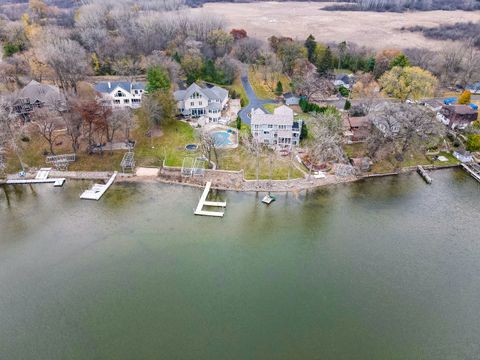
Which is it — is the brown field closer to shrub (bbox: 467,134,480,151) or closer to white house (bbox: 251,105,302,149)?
shrub (bbox: 467,134,480,151)

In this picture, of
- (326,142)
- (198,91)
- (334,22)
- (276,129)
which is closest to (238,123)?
(276,129)

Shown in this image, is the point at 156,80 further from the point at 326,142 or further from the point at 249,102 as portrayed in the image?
the point at 326,142

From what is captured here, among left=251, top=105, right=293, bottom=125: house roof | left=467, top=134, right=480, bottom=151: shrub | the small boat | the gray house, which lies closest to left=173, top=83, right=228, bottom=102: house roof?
left=251, top=105, right=293, bottom=125: house roof

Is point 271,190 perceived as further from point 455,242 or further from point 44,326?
point 44,326

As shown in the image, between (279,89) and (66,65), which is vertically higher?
(66,65)

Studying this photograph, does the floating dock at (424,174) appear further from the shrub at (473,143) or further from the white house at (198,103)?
the white house at (198,103)

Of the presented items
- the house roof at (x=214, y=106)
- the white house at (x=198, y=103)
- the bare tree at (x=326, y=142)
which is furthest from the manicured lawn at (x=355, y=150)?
the white house at (x=198, y=103)

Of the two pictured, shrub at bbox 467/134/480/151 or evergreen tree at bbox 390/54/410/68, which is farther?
evergreen tree at bbox 390/54/410/68
